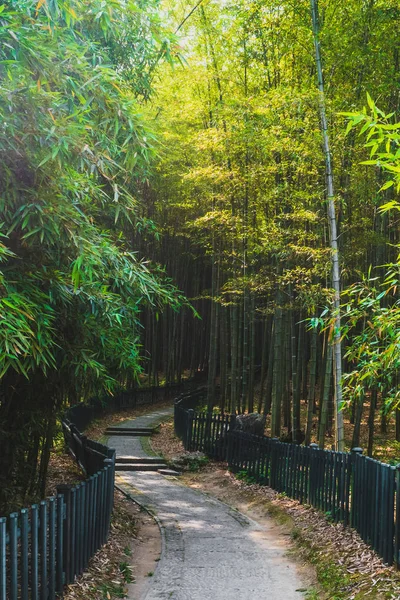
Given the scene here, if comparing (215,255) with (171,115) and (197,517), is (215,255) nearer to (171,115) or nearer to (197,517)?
(171,115)

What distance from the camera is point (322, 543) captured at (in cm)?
559

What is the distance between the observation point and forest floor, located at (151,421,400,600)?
4.33m

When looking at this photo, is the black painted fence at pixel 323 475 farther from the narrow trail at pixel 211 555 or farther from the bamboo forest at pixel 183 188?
the narrow trail at pixel 211 555

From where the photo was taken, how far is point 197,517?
718cm

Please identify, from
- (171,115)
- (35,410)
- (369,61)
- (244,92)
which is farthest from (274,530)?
(171,115)

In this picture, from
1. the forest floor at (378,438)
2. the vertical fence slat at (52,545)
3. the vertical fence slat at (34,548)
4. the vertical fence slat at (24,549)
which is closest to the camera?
the vertical fence slat at (24,549)

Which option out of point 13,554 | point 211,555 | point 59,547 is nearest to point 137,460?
point 211,555

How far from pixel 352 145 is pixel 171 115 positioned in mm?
5271

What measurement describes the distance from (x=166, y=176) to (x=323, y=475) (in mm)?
9771

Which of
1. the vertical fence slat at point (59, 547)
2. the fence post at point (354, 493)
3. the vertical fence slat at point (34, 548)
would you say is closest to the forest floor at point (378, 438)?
the fence post at point (354, 493)

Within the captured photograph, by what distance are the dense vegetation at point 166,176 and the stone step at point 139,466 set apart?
1.63m

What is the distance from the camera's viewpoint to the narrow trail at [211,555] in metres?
4.70

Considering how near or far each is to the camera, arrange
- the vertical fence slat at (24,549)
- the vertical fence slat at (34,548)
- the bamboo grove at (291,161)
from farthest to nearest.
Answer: the bamboo grove at (291,161) → the vertical fence slat at (34,548) → the vertical fence slat at (24,549)

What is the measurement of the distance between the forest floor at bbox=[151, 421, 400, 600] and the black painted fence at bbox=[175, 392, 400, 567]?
11cm
